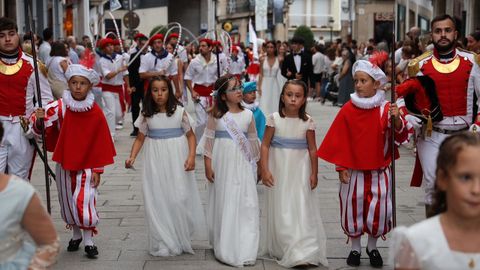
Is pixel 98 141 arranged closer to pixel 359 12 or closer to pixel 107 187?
pixel 107 187

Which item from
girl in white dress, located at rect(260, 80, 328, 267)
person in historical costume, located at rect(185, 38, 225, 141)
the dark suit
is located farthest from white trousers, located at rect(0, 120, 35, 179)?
the dark suit

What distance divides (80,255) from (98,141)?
94 cm

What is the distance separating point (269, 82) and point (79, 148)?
9829 mm

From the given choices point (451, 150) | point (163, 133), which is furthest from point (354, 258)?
point (451, 150)

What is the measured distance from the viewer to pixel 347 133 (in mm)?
6918

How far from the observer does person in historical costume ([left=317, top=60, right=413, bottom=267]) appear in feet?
22.4

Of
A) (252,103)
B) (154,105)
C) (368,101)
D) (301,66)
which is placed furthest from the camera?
(301,66)

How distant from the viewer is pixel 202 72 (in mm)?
14367

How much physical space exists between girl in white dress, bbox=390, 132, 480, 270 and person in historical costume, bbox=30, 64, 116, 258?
4.24 metres

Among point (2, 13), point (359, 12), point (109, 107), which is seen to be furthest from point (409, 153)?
point (359, 12)

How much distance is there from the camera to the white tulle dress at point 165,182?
24.1ft

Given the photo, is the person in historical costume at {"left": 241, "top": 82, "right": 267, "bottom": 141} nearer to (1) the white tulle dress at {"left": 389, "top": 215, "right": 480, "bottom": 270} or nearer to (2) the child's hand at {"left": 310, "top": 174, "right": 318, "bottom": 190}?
(2) the child's hand at {"left": 310, "top": 174, "right": 318, "bottom": 190}

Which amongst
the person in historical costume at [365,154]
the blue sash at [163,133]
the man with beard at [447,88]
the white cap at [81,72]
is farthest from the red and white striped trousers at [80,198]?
the man with beard at [447,88]

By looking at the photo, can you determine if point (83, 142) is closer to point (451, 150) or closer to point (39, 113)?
point (39, 113)
